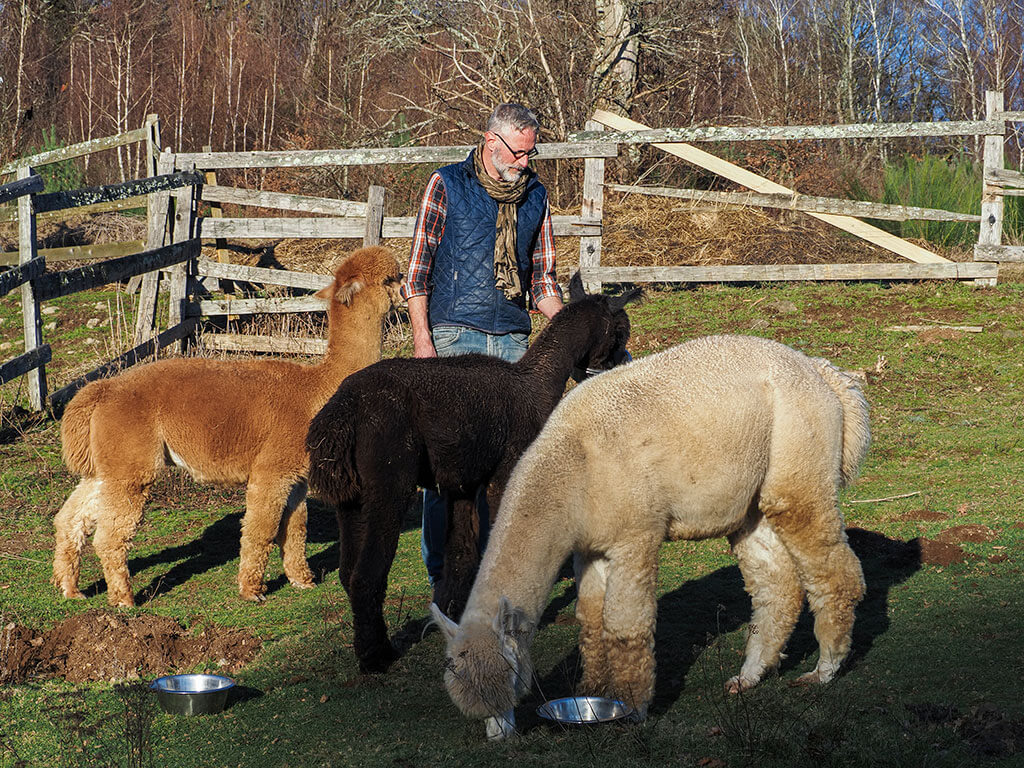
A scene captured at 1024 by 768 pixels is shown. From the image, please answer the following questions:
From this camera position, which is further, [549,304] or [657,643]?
[549,304]

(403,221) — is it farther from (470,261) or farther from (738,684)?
(738,684)

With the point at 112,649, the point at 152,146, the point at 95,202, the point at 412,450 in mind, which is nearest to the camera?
the point at 412,450

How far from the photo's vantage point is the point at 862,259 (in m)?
15.9

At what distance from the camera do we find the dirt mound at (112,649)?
216 inches

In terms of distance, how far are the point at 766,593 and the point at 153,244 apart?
9.98m

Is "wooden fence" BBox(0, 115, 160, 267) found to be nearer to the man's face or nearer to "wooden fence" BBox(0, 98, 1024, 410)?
"wooden fence" BBox(0, 98, 1024, 410)

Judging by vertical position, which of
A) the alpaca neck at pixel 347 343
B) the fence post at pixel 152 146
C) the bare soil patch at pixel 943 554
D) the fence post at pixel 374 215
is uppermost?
the fence post at pixel 152 146

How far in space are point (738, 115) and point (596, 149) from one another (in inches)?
325

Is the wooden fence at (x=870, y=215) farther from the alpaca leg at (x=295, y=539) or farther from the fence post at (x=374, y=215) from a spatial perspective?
the alpaca leg at (x=295, y=539)

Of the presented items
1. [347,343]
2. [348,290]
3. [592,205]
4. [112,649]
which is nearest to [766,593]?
[347,343]

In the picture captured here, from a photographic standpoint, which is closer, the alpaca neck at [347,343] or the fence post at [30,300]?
the alpaca neck at [347,343]

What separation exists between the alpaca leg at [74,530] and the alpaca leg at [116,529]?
0.10 m

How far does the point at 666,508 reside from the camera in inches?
189

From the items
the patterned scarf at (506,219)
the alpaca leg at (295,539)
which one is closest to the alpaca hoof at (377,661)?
the alpaca leg at (295,539)
